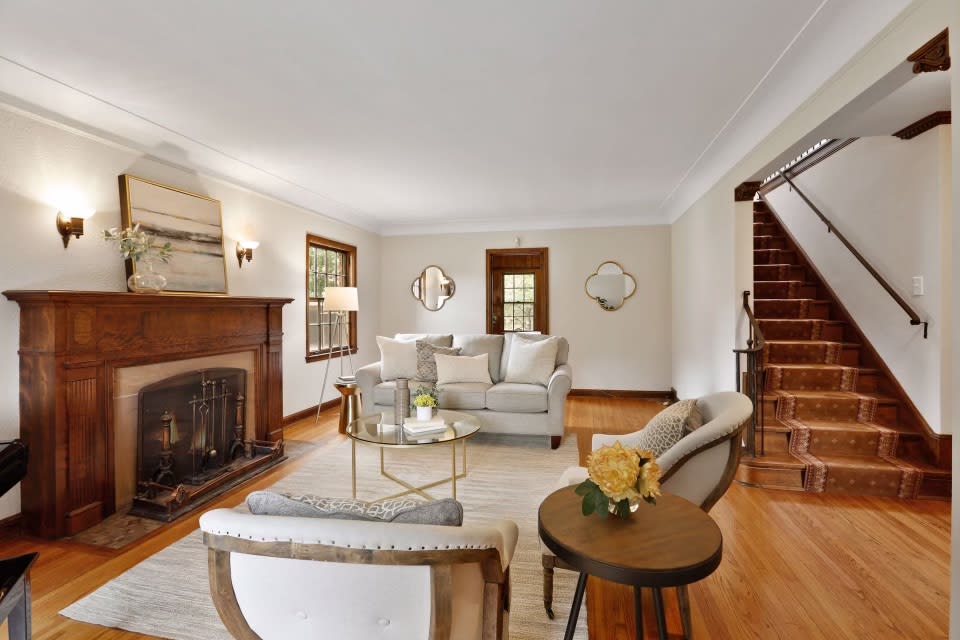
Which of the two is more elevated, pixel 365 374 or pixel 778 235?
pixel 778 235

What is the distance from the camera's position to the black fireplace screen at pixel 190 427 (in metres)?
3.09

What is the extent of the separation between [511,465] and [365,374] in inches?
70.6

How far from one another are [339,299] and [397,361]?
1.02 metres

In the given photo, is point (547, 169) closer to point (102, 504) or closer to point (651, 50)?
point (651, 50)

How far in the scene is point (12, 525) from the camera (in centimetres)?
255

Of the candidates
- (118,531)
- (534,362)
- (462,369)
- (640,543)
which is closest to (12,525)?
(118,531)

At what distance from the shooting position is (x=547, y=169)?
4203mm

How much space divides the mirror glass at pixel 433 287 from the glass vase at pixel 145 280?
392 cm

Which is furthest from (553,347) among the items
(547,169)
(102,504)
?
(102,504)

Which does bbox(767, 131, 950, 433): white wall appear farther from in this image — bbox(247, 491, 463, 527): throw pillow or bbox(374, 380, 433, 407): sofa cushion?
bbox(374, 380, 433, 407): sofa cushion

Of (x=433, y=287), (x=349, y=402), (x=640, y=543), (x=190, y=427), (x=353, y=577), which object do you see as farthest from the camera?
(x=433, y=287)

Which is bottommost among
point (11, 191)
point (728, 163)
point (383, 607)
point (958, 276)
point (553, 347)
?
point (383, 607)

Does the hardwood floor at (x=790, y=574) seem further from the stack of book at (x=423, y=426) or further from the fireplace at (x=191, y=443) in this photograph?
the stack of book at (x=423, y=426)

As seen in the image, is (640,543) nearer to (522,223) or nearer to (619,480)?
(619,480)
